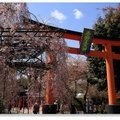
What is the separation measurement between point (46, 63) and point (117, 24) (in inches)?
336

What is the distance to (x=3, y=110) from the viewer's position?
547 cm

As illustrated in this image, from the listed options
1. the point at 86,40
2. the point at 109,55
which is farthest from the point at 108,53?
the point at 86,40

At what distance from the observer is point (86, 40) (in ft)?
29.6

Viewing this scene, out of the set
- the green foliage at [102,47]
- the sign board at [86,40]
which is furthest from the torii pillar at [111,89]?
the green foliage at [102,47]

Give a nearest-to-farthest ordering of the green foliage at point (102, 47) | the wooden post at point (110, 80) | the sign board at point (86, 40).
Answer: the sign board at point (86, 40) → the wooden post at point (110, 80) → the green foliage at point (102, 47)

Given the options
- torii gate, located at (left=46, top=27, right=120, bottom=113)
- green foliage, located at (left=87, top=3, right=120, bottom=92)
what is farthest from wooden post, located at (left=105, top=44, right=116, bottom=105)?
green foliage, located at (left=87, top=3, right=120, bottom=92)

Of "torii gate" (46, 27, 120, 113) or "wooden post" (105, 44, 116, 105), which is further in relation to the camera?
"wooden post" (105, 44, 116, 105)

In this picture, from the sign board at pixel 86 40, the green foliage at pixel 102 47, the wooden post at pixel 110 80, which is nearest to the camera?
the sign board at pixel 86 40

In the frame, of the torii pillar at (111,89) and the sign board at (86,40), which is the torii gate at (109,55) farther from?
the sign board at (86,40)

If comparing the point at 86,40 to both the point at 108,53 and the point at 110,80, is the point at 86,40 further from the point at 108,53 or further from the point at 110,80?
the point at 110,80

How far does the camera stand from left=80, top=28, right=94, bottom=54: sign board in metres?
8.91

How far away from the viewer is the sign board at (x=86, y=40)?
891 cm

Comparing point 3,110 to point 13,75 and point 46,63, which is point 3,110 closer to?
point 13,75

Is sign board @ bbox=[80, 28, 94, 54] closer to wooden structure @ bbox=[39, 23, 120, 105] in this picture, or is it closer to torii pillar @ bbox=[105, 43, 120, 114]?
wooden structure @ bbox=[39, 23, 120, 105]
